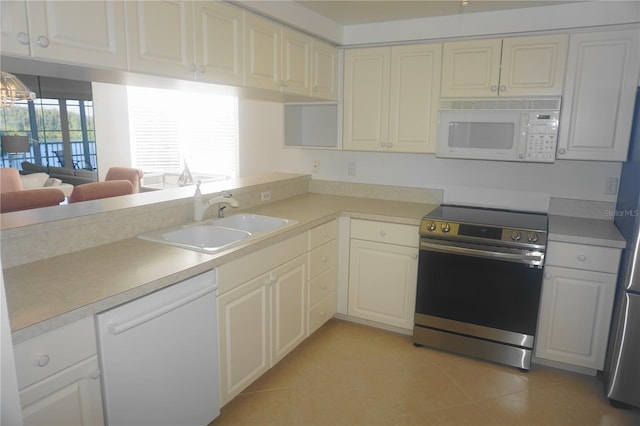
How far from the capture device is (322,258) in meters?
3.00

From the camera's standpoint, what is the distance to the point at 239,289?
2145 millimetres

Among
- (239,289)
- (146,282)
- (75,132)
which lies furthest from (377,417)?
(75,132)

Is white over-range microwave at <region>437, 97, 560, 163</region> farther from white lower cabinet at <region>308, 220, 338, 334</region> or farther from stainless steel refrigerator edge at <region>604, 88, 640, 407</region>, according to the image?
white lower cabinet at <region>308, 220, 338, 334</region>

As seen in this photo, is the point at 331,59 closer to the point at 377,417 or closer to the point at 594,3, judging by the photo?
the point at 594,3

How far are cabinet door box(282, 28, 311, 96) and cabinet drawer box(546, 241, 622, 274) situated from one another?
6.45ft

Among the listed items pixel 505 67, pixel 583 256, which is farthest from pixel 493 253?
pixel 505 67

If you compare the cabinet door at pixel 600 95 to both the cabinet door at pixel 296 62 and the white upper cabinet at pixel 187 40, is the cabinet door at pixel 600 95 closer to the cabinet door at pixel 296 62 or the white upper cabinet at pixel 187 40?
the cabinet door at pixel 296 62

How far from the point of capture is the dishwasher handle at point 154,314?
1.49 m

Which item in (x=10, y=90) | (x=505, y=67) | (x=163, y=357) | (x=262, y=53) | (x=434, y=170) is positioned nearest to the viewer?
(x=163, y=357)

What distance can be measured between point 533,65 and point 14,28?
2812 mm

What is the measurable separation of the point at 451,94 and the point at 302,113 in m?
1.39

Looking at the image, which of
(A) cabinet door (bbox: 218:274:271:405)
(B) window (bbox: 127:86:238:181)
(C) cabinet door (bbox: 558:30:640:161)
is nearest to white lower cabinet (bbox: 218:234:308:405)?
(A) cabinet door (bbox: 218:274:271:405)

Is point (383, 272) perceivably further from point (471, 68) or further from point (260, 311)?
point (471, 68)

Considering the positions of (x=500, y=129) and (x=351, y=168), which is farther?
(x=351, y=168)
